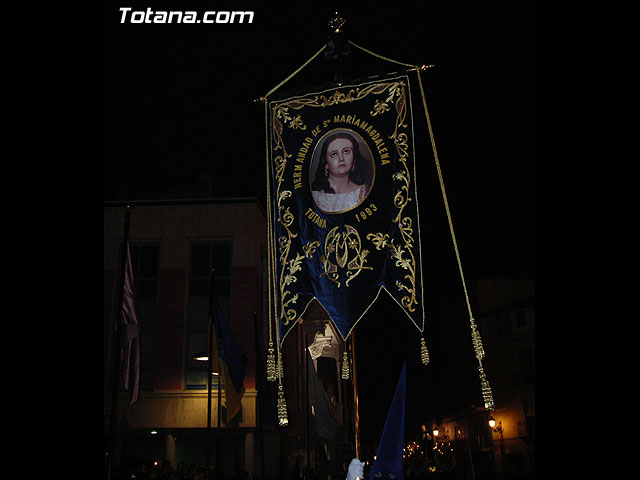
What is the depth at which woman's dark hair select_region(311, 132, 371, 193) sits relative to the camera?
9430 millimetres

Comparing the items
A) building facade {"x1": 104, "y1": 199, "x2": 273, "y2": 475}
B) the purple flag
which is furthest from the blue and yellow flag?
building facade {"x1": 104, "y1": 199, "x2": 273, "y2": 475}

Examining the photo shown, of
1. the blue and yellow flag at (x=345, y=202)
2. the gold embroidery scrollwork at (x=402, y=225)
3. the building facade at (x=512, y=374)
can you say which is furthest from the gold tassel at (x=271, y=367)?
the building facade at (x=512, y=374)

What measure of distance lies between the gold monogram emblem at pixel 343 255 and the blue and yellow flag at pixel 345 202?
0.05 feet

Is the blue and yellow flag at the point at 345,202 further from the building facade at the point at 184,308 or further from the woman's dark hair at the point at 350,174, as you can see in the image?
the building facade at the point at 184,308

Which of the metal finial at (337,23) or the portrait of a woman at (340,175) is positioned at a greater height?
the metal finial at (337,23)

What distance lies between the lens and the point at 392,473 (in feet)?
25.0

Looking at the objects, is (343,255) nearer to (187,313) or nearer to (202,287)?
(187,313)

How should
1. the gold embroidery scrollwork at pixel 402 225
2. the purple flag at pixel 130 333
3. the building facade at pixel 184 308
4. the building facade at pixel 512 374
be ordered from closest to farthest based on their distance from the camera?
the gold embroidery scrollwork at pixel 402 225, the purple flag at pixel 130 333, the building facade at pixel 184 308, the building facade at pixel 512 374

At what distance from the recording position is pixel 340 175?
9.47 meters

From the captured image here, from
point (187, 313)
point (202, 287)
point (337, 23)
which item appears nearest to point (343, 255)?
point (337, 23)

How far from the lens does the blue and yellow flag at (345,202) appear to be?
29.3ft

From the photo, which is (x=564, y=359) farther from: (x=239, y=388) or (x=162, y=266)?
(x=162, y=266)

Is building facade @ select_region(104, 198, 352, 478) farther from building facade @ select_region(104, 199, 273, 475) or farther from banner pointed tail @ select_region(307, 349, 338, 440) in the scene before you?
banner pointed tail @ select_region(307, 349, 338, 440)

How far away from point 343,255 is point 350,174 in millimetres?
1345
